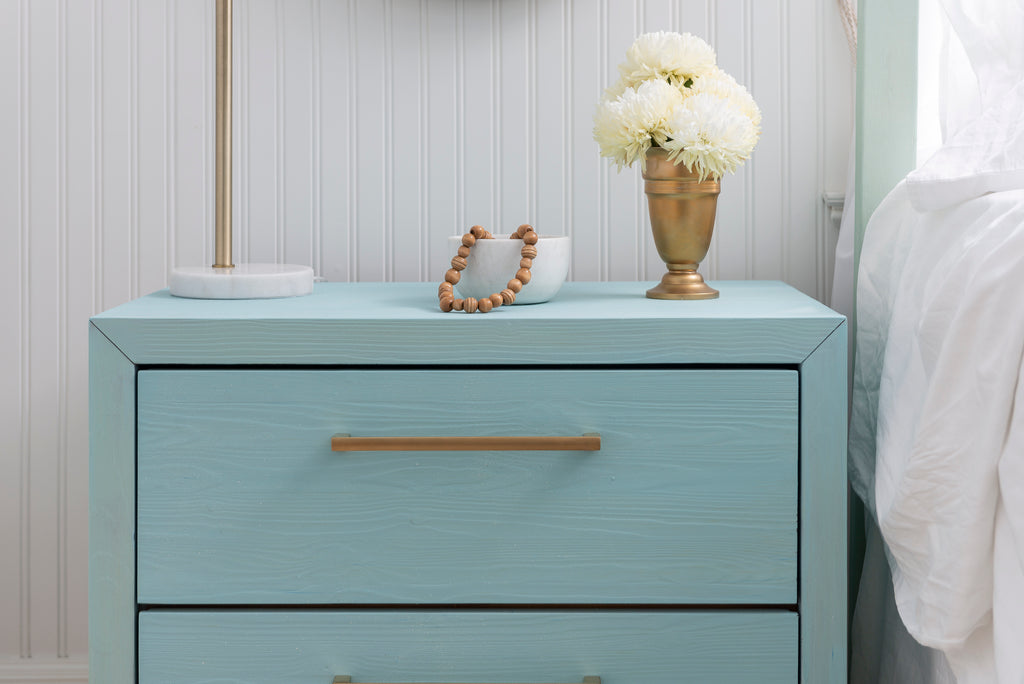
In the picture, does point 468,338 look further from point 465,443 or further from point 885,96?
point 885,96

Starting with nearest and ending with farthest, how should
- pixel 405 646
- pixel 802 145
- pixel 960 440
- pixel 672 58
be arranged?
1. pixel 960 440
2. pixel 405 646
3. pixel 672 58
4. pixel 802 145

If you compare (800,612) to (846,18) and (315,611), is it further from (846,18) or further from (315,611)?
(846,18)

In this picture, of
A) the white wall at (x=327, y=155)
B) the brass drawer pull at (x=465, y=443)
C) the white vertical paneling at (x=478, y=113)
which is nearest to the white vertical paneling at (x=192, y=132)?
the white wall at (x=327, y=155)

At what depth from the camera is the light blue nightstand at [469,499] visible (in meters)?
0.90

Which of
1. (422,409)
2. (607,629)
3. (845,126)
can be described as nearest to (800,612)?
(607,629)

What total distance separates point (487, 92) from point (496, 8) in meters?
0.12

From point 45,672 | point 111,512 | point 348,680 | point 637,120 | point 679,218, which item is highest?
point 637,120

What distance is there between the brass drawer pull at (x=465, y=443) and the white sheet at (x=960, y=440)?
295 mm

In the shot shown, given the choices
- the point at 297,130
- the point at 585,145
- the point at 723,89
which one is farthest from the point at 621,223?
the point at 297,130

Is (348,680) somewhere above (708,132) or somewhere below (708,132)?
below

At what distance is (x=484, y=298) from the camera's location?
0.99 m

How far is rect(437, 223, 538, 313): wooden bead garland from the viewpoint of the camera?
0.94 m

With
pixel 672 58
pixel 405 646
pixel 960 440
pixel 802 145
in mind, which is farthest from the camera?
pixel 802 145

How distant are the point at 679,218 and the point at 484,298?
0.78 feet
